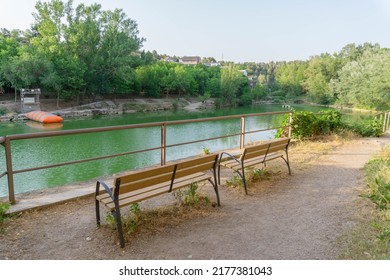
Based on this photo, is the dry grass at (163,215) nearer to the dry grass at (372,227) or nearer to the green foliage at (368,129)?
the dry grass at (372,227)

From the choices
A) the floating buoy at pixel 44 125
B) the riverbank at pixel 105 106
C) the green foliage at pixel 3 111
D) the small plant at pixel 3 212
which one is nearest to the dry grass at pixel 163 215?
the small plant at pixel 3 212

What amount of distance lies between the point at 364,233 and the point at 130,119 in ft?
121

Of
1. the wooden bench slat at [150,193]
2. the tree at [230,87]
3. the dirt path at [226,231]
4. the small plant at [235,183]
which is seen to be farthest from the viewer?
the tree at [230,87]

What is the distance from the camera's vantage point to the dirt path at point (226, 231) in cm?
272

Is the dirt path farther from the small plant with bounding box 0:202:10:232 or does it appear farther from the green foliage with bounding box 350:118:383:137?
the green foliage with bounding box 350:118:383:137

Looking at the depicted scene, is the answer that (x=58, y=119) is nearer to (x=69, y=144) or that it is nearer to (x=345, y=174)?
(x=69, y=144)

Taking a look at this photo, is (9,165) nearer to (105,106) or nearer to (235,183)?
(235,183)

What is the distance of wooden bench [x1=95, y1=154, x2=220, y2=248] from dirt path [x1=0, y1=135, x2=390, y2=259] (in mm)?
266

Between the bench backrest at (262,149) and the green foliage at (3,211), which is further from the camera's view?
the bench backrest at (262,149)

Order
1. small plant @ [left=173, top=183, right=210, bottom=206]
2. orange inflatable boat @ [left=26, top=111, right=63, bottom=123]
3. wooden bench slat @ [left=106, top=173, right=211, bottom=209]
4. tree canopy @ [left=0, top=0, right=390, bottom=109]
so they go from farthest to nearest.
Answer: tree canopy @ [left=0, top=0, right=390, bottom=109] < orange inflatable boat @ [left=26, top=111, right=63, bottom=123] < small plant @ [left=173, top=183, right=210, bottom=206] < wooden bench slat @ [left=106, top=173, right=211, bottom=209]

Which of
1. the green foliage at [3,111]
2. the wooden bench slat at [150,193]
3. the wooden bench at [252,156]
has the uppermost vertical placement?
the wooden bench at [252,156]

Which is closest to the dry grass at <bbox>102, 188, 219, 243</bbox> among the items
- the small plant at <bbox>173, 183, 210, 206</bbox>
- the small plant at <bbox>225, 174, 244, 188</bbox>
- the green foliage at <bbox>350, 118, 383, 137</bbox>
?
the small plant at <bbox>173, 183, 210, 206</bbox>

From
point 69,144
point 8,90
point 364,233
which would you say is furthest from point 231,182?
point 8,90

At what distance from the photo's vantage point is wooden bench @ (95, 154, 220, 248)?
2779 mm
